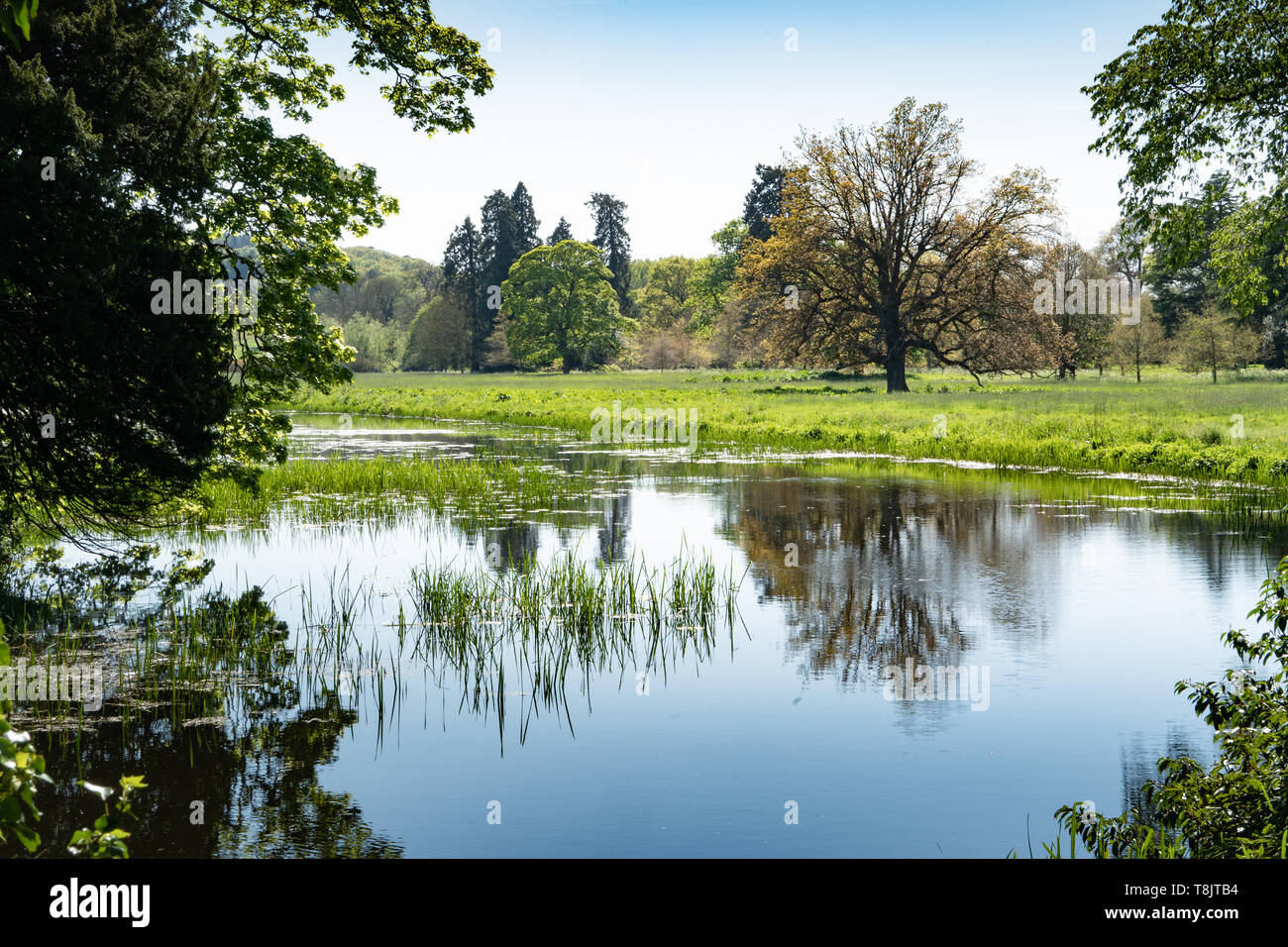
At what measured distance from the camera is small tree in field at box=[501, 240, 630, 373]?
9081cm

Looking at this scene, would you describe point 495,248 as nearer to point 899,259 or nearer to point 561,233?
point 561,233

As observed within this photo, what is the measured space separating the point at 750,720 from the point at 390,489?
552 inches

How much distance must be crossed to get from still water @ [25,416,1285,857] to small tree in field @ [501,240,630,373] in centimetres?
7644

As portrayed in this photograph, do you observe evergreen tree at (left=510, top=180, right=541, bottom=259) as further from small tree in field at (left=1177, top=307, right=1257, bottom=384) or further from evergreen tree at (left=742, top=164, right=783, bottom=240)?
small tree in field at (left=1177, top=307, right=1257, bottom=384)

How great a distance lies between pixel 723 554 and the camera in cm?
1441

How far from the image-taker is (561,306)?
3585 inches

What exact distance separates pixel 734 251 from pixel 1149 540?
84443 mm

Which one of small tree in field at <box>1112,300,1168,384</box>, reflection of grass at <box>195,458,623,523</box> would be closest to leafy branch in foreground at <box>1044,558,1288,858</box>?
reflection of grass at <box>195,458,623,523</box>

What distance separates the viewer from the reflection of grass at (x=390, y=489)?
18.1m

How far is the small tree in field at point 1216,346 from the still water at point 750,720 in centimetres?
4667

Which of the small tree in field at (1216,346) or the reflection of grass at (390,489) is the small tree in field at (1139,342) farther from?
the reflection of grass at (390,489)

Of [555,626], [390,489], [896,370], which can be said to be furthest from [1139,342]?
[555,626]

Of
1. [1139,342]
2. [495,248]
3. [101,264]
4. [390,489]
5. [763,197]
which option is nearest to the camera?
[101,264]
